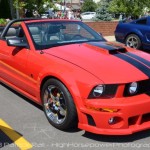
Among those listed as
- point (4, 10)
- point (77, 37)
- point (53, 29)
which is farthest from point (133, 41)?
point (4, 10)

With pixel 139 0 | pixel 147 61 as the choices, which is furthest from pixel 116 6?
pixel 147 61

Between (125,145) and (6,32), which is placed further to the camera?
(6,32)

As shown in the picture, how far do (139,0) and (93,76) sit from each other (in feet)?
55.0

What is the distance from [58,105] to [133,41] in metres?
7.96

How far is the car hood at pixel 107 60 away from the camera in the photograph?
13.0 ft

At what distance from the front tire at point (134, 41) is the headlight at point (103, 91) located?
26.2 feet

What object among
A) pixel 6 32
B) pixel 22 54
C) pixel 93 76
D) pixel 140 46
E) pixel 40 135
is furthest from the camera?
pixel 140 46

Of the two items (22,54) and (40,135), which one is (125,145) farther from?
(22,54)

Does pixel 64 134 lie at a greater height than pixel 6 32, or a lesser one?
lesser

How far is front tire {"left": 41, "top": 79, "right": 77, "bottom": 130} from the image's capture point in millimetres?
4059

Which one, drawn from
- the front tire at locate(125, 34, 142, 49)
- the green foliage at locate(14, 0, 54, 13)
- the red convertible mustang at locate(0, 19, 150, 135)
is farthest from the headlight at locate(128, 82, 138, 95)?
the green foliage at locate(14, 0, 54, 13)

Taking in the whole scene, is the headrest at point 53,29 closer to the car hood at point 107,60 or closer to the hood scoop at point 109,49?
the car hood at point 107,60

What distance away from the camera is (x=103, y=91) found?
385cm

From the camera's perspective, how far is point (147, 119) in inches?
158
